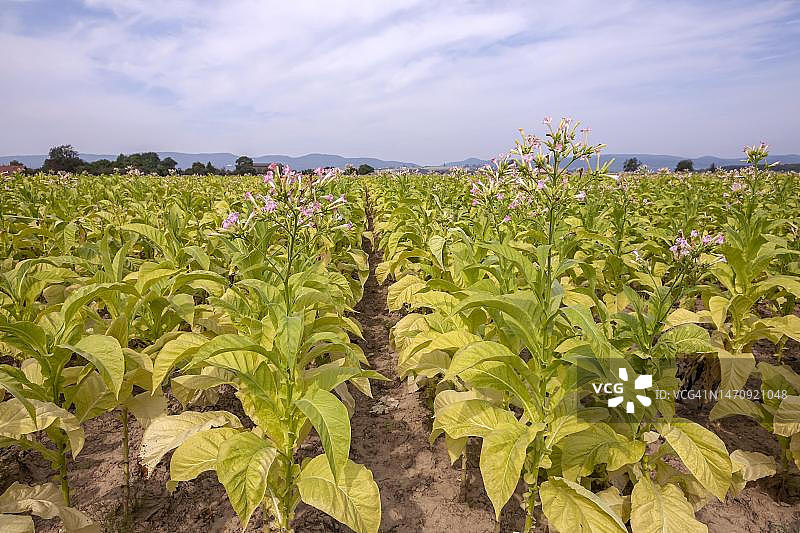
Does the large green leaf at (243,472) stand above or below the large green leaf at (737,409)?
above

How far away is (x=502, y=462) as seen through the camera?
2.13 meters

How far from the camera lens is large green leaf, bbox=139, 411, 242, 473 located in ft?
7.74

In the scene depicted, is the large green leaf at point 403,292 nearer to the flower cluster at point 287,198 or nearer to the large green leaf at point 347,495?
the flower cluster at point 287,198

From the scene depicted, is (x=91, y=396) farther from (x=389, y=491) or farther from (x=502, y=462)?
(x=502, y=462)

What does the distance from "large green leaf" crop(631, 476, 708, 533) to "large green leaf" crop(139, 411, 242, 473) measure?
2184 mm

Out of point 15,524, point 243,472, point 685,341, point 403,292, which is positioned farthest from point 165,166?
point 685,341

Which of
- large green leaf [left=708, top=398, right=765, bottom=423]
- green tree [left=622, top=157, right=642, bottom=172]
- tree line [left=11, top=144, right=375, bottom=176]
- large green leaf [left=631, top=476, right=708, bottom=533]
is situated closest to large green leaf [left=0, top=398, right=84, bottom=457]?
large green leaf [left=631, top=476, right=708, bottom=533]

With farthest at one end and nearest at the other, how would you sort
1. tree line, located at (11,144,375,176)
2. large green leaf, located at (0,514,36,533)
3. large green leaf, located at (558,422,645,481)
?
tree line, located at (11,144,375,176) → large green leaf, located at (558,422,645,481) → large green leaf, located at (0,514,36,533)

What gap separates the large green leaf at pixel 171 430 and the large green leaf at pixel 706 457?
93.5 inches

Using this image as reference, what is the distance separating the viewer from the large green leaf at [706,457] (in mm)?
2238

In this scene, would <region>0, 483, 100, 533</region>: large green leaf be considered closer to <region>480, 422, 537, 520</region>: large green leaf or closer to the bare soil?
the bare soil

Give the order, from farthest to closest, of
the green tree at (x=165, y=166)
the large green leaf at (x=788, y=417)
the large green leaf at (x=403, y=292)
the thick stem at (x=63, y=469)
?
the green tree at (x=165, y=166) → the large green leaf at (x=403, y=292) → the large green leaf at (x=788, y=417) → the thick stem at (x=63, y=469)

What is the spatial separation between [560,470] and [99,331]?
10.4ft

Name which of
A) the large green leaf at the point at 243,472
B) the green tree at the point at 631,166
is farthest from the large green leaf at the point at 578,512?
the green tree at the point at 631,166
